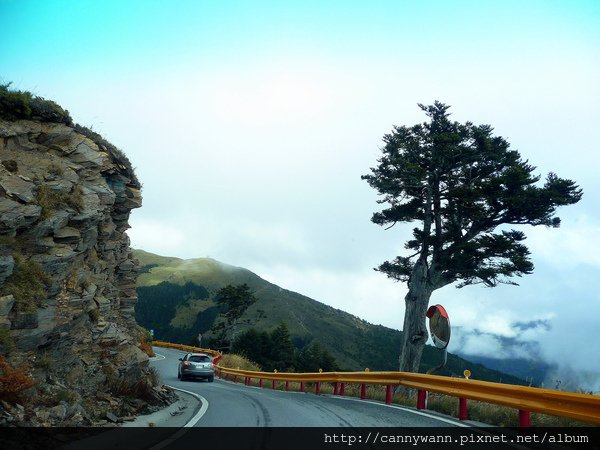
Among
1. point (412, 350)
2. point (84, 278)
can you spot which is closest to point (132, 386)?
point (84, 278)

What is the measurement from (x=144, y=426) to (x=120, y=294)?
837 cm

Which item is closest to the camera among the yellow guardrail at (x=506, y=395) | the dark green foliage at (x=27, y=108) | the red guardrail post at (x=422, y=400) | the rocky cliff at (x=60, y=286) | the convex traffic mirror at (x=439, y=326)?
the yellow guardrail at (x=506, y=395)

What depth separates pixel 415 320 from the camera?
23875mm

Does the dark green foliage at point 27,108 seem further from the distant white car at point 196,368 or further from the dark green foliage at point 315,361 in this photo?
the dark green foliage at point 315,361

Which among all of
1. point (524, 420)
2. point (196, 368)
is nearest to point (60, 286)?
point (524, 420)

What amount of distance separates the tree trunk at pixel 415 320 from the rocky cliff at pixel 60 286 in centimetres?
1365

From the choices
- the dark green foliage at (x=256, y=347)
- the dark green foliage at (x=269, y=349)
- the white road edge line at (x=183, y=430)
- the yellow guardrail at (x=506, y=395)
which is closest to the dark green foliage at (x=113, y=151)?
the white road edge line at (x=183, y=430)

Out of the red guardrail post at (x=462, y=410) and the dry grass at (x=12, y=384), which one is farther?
the red guardrail post at (x=462, y=410)

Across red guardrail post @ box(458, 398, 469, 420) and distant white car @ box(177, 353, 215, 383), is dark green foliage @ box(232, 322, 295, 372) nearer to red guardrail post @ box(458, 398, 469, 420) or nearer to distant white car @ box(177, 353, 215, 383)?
distant white car @ box(177, 353, 215, 383)

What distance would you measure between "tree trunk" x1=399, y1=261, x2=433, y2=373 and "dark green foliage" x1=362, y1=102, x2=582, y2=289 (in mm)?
529

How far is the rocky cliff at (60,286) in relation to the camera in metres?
8.47

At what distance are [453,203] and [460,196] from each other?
110 cm

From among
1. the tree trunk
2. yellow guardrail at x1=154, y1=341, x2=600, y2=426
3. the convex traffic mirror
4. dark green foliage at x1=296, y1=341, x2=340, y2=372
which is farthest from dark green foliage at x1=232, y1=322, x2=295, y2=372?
the convex traffic mirror

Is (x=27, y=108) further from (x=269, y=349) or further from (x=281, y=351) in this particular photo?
(x=269, y=349)
